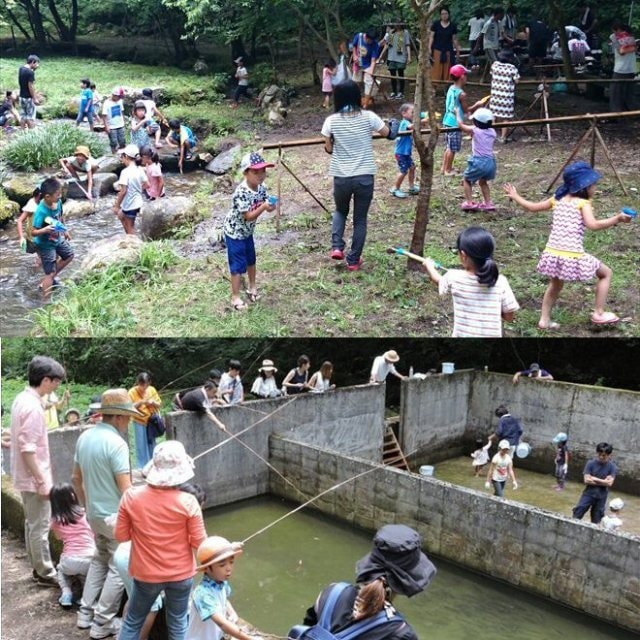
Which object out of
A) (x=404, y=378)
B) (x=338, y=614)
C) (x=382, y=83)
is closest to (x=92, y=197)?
(x=404, y=378)

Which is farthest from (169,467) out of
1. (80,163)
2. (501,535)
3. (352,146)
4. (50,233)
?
(80,163)

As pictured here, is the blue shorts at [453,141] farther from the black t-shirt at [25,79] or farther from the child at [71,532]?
the child at [71,532]

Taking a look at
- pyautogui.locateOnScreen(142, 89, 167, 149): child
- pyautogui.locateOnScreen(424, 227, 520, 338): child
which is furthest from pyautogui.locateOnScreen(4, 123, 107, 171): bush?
pyautogui.locateOnScreen(424, 227, 520, 338): child

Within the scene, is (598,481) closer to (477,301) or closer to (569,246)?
(569,246)

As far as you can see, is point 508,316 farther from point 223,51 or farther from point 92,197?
point 223,51

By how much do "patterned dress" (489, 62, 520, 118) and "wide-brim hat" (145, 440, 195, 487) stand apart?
7795 millimetres

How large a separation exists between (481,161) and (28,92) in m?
5.74

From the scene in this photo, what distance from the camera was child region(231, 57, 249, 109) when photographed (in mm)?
11344

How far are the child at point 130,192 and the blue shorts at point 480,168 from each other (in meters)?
2.95

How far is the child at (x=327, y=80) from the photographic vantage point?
37.7ft

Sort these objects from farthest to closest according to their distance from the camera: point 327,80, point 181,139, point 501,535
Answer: point 327,80 → point 181,139 → point 501,535

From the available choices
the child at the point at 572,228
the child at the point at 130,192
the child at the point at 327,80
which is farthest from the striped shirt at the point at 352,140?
the child at the point at 327,80

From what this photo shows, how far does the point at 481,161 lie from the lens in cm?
695

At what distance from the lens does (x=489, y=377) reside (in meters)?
Answer: 10.1
